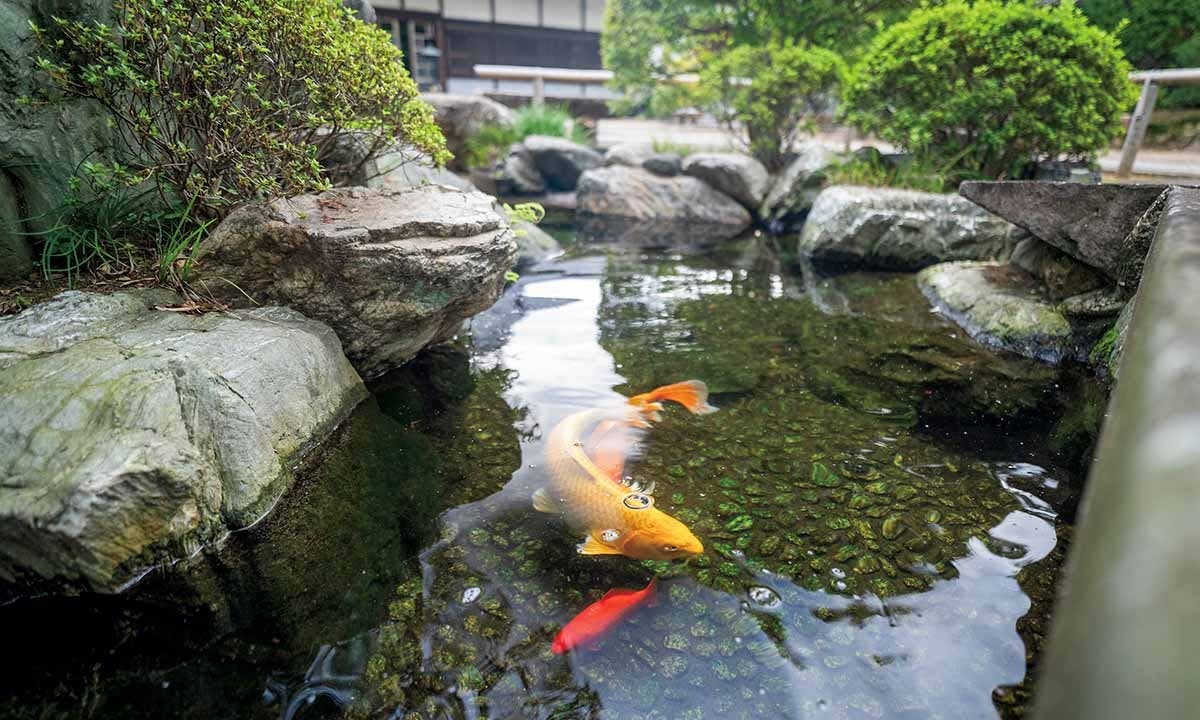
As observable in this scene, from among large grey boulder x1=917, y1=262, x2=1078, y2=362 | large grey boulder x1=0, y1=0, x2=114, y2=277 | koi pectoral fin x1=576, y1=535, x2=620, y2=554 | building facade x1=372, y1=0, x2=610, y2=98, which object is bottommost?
koi pectoral fin x1=576, y1=535, x2=620, y2=554

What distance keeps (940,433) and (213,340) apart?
444 cm

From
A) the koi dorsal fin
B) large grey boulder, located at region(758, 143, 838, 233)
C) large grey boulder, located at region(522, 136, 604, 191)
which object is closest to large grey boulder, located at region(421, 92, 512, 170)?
large grey boulder, located at region(522, 136, 604, 191)

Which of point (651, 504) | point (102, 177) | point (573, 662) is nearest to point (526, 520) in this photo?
point (651, 504)

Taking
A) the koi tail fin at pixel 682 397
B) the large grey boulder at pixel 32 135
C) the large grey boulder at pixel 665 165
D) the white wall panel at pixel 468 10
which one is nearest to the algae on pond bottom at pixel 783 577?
the koi tail fin at pixel 682 397

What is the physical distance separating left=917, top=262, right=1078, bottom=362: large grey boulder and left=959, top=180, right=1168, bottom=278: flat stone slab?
0.60m

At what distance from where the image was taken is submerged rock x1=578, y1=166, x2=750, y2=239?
12414 millimetres

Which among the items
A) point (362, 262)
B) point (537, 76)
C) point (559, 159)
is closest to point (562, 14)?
point (537, 76)

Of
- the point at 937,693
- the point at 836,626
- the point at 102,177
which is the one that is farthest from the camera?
the point at 102,177

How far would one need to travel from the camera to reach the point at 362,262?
161 inches

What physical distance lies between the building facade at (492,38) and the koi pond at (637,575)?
699 inches

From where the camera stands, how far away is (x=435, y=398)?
186 inches

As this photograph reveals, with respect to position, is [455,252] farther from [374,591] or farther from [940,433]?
[940,433]

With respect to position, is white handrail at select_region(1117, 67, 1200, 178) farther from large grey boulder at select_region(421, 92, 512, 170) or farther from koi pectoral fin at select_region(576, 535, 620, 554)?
large grey boulder at select_region(421, 92, 512, 170)

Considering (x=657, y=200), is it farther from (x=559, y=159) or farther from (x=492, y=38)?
(x=492, y=38)
